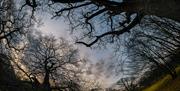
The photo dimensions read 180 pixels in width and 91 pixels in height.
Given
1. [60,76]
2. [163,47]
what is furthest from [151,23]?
[60,76]

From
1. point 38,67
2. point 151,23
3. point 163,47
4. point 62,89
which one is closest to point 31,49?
point 38,67

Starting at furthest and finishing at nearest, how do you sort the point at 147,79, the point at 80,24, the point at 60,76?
the point at 147,79 < the point at 60,76 < the point at 80,24

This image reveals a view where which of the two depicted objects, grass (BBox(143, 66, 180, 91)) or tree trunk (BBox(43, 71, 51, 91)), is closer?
grass (BBox(143, 66, 180, 91))

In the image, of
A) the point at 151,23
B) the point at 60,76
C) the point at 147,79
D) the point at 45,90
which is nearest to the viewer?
the point at 151,23

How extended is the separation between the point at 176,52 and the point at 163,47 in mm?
1634

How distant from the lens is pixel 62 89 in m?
43.8

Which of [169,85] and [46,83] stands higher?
[46,83]

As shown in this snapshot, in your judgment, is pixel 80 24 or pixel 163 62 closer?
pixel 80 24

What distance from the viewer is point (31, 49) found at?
45844mm

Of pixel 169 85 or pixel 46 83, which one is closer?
pixel 169 85

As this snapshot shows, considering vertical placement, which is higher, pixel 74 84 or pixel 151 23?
pixel 151 23

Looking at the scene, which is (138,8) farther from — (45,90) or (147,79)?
(147,79)

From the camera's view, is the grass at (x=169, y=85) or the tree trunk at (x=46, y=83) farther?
the tree trunk at (x=46, y=83)

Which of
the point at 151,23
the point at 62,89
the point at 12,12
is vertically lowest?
the point at 62,89
